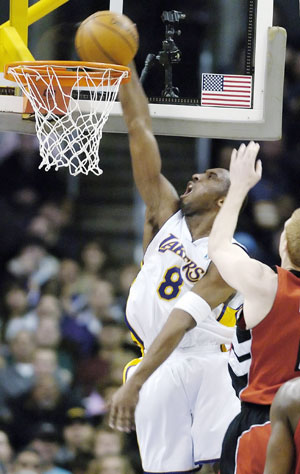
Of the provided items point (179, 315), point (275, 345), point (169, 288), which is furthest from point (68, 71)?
point (275, 345)

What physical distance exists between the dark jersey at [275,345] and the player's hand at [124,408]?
52cm

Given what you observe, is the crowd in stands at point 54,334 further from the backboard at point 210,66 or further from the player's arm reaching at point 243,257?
the player's arm reaching at point 243,257

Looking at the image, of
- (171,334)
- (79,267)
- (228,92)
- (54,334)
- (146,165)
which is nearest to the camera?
(171,334)

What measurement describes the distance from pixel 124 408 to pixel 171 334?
43cm

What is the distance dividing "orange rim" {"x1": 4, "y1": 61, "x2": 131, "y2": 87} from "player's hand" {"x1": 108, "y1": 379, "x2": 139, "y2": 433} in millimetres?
1552

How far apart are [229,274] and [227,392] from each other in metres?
1.25

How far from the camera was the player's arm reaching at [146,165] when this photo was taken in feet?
15.1

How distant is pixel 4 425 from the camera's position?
638 cm

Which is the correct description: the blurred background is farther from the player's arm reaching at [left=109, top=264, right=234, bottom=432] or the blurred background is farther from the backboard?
the player's arm reaching at [left=109, top=264, right=234, bottom=432]

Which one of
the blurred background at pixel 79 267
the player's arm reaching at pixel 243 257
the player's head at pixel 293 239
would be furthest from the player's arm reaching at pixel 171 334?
the blurred background at pixel 79 267

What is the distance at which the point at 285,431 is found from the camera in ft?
9.43

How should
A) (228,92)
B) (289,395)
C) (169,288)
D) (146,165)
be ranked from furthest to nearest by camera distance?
(228,92)
(146,165)
(169,288)
(289,395)

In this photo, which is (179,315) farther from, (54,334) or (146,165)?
(54,334)

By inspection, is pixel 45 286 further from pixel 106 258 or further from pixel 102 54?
pixel 102 54
